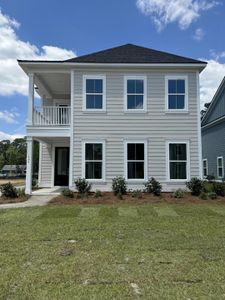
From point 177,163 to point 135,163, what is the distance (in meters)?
1.86

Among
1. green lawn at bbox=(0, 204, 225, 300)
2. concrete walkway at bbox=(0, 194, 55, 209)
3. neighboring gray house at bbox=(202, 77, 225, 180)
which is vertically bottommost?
green lawn at bbox=(0, 204, 225, 300)

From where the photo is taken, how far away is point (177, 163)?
14578 millimetres

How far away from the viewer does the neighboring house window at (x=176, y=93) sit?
14761mm

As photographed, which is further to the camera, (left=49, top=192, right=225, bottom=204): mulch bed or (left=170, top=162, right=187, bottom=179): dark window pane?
(left=170, top=162, right=187, bottom=179): dark window pane

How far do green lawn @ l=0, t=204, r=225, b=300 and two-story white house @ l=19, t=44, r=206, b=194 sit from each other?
5.29 m

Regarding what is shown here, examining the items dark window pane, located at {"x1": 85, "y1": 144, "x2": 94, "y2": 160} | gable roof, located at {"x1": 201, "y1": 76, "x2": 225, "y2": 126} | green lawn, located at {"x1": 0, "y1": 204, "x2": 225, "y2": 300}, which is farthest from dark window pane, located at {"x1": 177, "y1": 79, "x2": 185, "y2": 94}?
gable roof, located at {"x1": 201, "y1": 76, "x2": 225, "y2": 126}

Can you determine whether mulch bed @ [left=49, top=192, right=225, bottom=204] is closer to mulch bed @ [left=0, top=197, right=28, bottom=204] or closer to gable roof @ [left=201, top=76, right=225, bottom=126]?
mulch bed @ [left=0, top=197, right=28, bottom=204]

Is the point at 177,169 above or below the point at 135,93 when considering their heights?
below

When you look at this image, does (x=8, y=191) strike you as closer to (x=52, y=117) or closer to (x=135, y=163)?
(x=52, y=117)

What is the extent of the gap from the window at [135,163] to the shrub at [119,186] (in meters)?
0.80

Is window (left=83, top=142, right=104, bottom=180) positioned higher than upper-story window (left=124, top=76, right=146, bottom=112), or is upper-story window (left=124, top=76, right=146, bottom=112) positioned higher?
upper-story window (left=124, top=76, right=146, bottom=112)

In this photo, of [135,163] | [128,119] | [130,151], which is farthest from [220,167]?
[128,119]

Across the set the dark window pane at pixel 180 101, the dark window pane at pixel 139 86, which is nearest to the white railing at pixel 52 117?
the dark window pane at pixel 139 86

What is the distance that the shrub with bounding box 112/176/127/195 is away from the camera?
44.3ft
